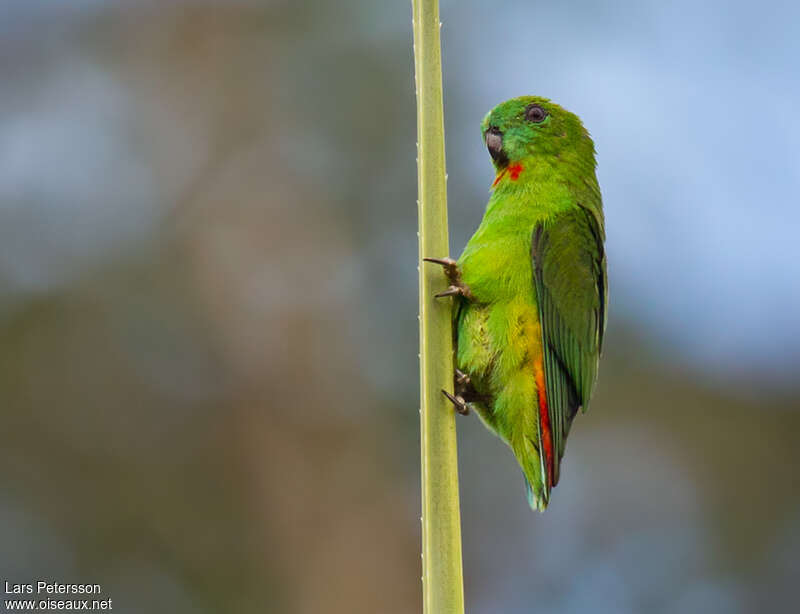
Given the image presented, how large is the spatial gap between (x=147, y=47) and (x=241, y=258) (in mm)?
2365

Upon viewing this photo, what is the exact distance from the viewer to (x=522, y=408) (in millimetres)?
2326

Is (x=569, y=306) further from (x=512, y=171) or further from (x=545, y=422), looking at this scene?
(x=512, y=171)

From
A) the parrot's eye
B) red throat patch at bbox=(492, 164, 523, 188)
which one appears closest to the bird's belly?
red throat patch at bbox=(492, 164, 523, 188)

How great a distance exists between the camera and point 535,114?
107 inches

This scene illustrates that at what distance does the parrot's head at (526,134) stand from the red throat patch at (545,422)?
0.67m

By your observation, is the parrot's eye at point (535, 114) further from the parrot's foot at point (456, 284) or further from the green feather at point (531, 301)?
the parrot's foot at point (456, 284)

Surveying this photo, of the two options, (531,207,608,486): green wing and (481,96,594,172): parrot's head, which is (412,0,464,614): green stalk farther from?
(481,96,594,172): parrot's head

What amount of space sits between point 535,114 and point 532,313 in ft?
2.25

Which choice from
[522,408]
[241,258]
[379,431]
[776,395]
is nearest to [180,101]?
[241,258]

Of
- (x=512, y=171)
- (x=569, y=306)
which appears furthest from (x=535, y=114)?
(x=569, y=306)

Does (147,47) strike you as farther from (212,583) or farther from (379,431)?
(212,583)

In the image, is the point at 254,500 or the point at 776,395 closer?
the point at 254,500

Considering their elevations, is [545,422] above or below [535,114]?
below

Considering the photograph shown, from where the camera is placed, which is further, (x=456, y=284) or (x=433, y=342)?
(x=456, y=284)
